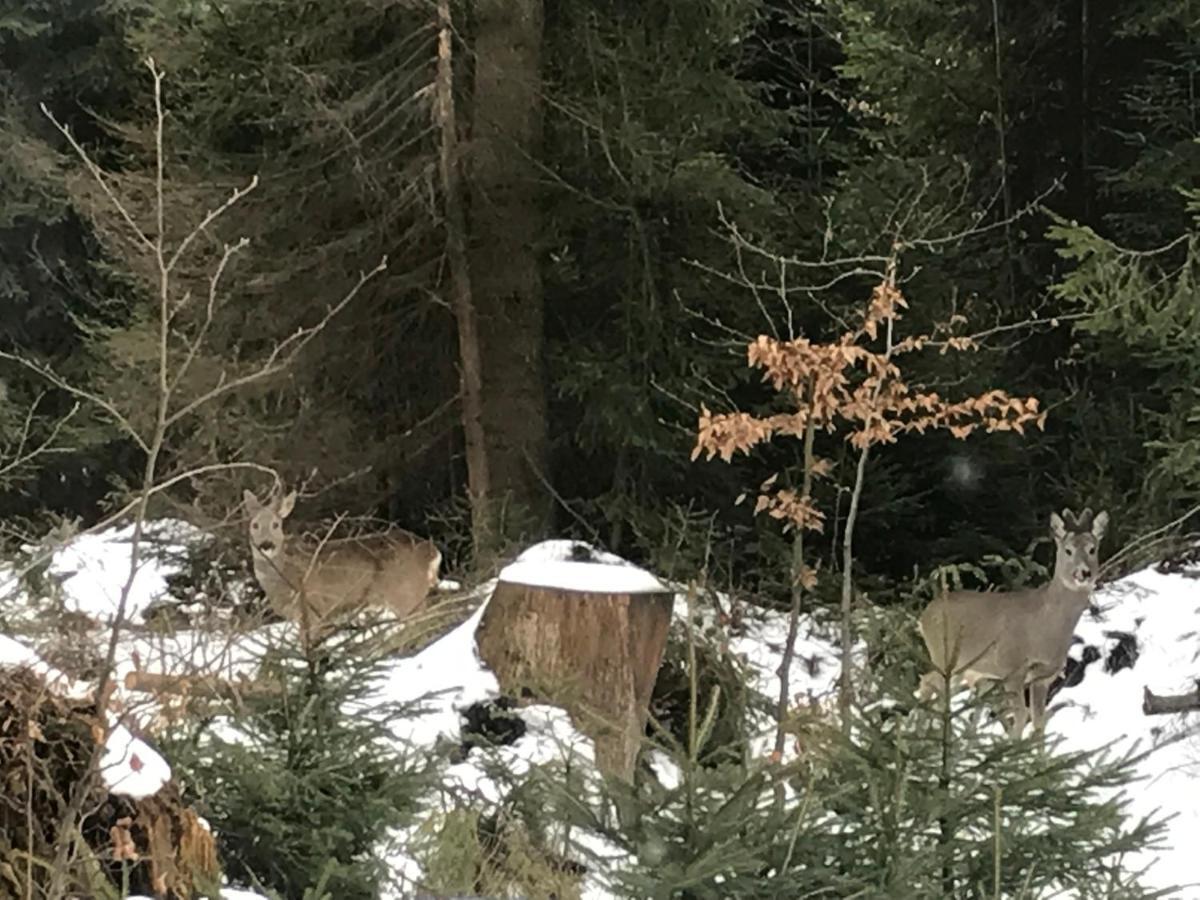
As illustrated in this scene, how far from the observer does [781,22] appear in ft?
40.4

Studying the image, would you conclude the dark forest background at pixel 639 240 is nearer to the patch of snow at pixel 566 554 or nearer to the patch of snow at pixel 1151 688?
the patch of snow at pixel 1151 688

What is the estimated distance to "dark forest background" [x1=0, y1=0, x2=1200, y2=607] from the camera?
999cm

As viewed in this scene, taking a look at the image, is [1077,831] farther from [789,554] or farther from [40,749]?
[789,554]

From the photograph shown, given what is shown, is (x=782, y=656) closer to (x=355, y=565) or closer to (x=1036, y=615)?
(x=1036, y=615)

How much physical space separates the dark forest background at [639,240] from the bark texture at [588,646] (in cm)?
304

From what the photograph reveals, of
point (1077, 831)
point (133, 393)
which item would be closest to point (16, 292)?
point (133, 393)

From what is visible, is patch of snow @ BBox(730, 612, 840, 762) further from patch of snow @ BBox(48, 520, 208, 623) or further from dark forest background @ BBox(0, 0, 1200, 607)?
patch of snow @ BBox(48, 520, 208, 623)

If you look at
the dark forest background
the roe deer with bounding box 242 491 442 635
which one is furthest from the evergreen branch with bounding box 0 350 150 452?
the dark forest background

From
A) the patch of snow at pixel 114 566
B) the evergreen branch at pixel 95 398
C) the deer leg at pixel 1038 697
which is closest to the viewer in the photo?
the evergreen branch at pixel 95 398

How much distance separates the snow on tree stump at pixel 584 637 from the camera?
637 cm

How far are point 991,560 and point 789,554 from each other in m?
1.56

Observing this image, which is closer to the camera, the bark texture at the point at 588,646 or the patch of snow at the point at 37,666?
the patch of snow at the point at 37,666

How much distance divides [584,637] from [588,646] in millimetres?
43

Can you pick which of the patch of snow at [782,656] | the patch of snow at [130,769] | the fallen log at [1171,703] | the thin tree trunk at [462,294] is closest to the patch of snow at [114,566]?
the thin tree trunk at [462,294]
